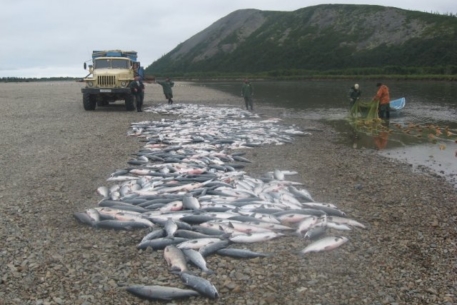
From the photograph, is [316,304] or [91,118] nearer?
[316,304]

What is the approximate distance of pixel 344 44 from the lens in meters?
139

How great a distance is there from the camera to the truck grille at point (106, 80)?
22297 mm

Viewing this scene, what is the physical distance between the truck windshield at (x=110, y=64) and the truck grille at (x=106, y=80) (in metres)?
0.88

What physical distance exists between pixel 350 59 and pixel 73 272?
130 meters

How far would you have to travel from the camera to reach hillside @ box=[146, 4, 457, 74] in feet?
352

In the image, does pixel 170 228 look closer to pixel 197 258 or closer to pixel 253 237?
pixel 197 258

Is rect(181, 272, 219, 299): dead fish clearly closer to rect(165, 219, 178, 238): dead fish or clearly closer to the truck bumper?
rect(165, 219, 178, 238): dead fish

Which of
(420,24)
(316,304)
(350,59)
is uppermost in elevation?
(420,24)

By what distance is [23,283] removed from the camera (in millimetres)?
4406

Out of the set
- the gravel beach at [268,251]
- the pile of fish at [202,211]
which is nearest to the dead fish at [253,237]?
the pile of fish at [202,211]

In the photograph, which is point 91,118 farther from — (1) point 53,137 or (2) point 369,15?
(2) point 369,15

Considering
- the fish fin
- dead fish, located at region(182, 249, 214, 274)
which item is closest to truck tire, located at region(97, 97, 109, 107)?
the fish fin

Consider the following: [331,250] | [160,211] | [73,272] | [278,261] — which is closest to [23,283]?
[73,272]

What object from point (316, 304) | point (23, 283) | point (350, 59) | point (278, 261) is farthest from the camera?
point (350, 59)
